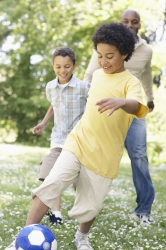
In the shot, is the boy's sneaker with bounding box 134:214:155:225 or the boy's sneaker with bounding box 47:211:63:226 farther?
the boy's sneaker with bounding box 134:214:155:225

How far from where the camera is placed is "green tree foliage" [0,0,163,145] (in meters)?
21.2

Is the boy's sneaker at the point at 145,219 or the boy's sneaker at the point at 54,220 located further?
the boy's sneaker at the point at 145,219

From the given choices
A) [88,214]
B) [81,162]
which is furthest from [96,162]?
[88,214]

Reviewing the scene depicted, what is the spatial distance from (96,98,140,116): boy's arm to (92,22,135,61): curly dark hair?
58cm

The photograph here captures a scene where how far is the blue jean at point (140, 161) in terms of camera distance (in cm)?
522

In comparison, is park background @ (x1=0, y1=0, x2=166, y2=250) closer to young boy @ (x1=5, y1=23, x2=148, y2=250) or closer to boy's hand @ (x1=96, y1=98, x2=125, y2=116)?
young boy @ (x1=5, y1=23, x2=148, y2=250)

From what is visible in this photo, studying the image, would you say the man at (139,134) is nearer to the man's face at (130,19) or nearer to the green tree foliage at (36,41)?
the man's face at (130,19)

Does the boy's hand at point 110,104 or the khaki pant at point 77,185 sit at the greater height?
the boy's hand at point 110,104

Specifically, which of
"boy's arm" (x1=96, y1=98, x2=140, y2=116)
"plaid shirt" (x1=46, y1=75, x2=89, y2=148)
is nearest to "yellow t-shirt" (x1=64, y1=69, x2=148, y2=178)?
"boy's arm" (x1=96, y1=98, x2=140, y2=116)

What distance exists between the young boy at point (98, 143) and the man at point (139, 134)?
1.23 metres

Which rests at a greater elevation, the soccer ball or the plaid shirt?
the plaid shirt

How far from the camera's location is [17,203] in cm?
597

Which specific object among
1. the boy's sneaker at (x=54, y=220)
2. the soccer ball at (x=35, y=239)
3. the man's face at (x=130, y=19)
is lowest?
the boy's sneaker at (x=54, y=220)

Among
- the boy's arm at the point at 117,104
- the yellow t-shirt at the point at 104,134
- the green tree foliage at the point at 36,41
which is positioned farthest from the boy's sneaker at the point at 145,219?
the green tree foliage at the point at 36,41
